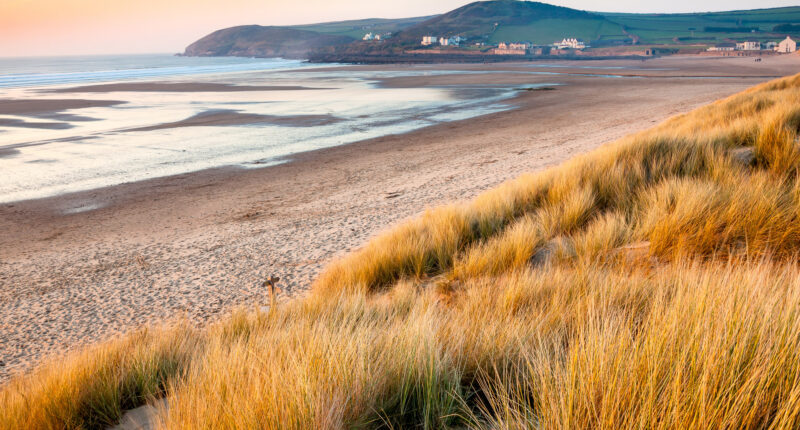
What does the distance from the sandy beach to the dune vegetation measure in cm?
183

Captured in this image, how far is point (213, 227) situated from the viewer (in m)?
8.12

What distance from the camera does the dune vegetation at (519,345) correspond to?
1.45 metres

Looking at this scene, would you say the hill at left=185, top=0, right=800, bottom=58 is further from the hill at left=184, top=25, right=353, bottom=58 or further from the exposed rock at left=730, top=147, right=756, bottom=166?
the exposed rock at left=730, top=147, right=756, bottom=166

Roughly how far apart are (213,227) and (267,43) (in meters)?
186

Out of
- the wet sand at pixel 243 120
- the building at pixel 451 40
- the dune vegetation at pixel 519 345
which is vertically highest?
the building at pixel 451 40

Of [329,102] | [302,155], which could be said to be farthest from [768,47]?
[302,155]

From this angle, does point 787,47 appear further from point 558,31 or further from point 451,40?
point 451,40

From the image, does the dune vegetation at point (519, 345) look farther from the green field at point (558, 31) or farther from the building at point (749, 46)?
the green field at point (558, 31)

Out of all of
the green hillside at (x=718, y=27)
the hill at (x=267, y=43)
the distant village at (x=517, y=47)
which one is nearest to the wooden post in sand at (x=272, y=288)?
the distant village at (x=517, y=47)

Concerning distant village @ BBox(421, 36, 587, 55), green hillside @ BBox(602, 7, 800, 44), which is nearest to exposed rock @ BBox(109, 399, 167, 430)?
distant village @ BBox(421, 36, 587, 55)

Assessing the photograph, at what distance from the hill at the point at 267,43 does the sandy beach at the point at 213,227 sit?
151086mm

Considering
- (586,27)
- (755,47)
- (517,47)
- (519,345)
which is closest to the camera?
(519,345)

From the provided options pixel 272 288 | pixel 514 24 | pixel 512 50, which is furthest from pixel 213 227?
pixel 514 24

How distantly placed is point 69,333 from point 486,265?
3982mm
